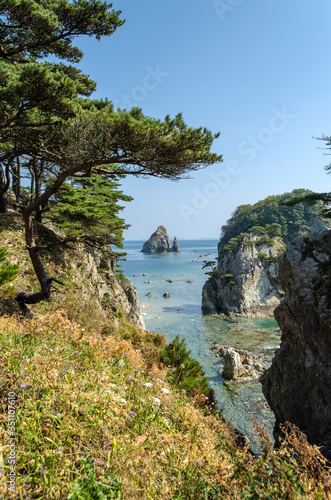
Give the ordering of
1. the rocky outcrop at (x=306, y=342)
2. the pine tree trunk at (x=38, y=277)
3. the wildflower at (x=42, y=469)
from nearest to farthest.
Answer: the wildflower at (x=42, y=469), the pine tree trunk at (x=38, y=277), the rocky outcrop at (x=306, y=342)

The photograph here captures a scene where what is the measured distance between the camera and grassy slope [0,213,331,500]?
86.8 inches

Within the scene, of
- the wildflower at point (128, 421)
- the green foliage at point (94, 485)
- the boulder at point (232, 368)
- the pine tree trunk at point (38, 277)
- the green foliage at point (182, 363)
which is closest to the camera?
the green foliage at point (94, 485)

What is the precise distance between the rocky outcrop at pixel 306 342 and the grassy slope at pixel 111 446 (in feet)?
25.7

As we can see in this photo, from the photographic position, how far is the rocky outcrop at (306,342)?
31.6 feet

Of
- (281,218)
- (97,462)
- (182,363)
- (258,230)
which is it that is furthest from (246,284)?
(97,462)

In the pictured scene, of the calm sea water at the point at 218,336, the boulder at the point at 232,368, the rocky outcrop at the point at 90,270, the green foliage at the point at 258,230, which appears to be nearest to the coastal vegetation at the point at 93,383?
the rocky outcrop at the point at 90,270

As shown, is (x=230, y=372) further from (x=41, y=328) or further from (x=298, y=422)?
(x=41, y=328)

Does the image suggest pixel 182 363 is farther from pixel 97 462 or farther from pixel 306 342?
pixel 97 462

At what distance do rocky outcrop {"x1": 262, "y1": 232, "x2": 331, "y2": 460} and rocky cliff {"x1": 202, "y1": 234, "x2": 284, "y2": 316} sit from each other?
3173 centimetres

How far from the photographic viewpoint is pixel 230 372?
21266 mm

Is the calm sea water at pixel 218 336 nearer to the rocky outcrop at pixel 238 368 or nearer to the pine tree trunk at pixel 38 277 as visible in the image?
the rocky outcrop at pixel 238 368

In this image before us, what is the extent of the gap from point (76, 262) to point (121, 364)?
1114 centimetres

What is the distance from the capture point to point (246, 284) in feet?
144

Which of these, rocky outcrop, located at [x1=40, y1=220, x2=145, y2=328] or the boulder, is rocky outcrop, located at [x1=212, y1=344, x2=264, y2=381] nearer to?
the boulder
